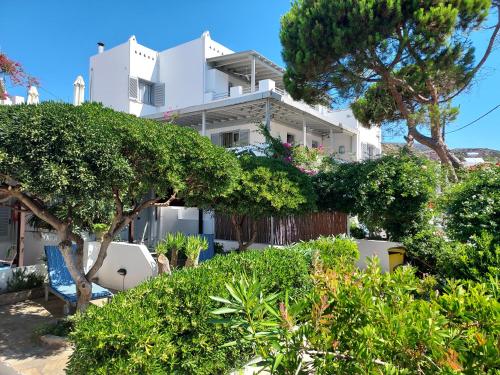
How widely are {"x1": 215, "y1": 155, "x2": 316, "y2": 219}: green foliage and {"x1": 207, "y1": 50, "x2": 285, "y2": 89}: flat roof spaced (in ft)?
39.6

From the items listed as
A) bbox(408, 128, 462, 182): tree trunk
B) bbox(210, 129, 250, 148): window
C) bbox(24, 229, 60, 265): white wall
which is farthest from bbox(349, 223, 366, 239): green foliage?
bbox(24, 229, 60, 265): white wall

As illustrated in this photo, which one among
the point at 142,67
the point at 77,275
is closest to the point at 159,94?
the point at 142,67

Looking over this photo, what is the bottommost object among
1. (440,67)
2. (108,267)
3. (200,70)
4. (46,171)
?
(108,267)

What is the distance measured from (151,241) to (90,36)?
18.1 metres

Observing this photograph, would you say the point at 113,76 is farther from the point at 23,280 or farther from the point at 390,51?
the point at 390,51

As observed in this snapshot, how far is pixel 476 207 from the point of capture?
701cm

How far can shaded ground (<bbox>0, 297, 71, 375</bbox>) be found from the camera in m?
5.22

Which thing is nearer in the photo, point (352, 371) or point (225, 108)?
point (352, 371)

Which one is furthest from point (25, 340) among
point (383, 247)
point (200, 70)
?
point (200, 70)

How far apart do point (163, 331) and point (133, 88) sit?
21.8m

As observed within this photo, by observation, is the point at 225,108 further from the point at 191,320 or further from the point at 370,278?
the point at 370,278

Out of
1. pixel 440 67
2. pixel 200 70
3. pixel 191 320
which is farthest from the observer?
pixel 200 70

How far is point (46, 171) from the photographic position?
4.77 m

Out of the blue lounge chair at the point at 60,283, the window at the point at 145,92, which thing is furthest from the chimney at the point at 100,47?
the blue lounge chair at the point at 60,283
